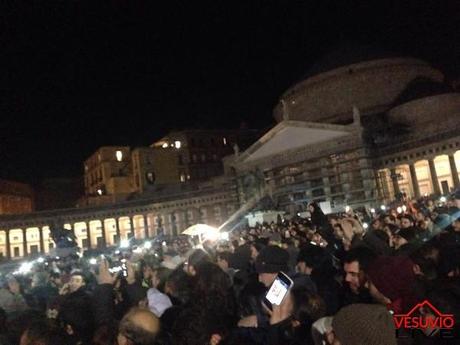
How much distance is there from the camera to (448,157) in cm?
4900

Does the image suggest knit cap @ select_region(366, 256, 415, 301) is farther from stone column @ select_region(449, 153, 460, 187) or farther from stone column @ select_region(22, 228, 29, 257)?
stone column @ select_region(22, 228, 29, 257)

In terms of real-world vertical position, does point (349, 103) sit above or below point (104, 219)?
above

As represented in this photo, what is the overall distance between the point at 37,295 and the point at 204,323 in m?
7.63

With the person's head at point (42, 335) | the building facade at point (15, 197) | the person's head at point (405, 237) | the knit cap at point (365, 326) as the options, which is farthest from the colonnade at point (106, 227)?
the knit cap at point (365, 326)

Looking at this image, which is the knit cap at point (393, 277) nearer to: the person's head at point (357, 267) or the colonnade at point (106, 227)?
the person's head at point (357, 267)

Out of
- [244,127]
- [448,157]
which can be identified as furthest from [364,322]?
[244,127]

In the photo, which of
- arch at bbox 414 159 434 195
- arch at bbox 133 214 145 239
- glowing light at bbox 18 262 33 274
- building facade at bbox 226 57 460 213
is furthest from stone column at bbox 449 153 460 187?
arch at bbox 133 214 145 239

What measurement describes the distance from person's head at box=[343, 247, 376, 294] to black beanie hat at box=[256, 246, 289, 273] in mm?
808

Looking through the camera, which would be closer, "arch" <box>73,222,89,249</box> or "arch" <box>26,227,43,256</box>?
"arch" <box>26,227,43,256</box>

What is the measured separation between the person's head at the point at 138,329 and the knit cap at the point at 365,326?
94.9 inches

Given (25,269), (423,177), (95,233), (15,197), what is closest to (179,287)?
(25,269)

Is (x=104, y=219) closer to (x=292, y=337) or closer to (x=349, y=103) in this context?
(x=349, y=103)

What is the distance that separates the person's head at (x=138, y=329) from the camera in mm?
4836

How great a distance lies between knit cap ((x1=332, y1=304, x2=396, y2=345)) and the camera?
2.99 metres
